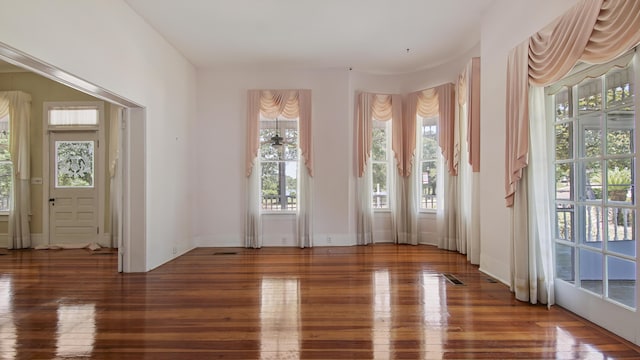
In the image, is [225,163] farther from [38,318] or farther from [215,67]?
[38,318]

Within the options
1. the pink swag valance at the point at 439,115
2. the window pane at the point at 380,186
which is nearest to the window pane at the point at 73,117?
the window pane at the point at 380,186

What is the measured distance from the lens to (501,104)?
4094 millimetres

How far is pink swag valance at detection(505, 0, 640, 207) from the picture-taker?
93.1 inches

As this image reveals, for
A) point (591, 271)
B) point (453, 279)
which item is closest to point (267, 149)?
point (453, 279)

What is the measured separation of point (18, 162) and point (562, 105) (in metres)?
8.92

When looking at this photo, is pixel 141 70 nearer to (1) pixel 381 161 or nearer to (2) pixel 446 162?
(1) pixel 381 161

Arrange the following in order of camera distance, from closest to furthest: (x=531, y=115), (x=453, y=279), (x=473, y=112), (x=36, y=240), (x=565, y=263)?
(x=565, y=263), (x=531, y=115), (x=453, y=279), (x=473, y=112), (x=36, y=240)

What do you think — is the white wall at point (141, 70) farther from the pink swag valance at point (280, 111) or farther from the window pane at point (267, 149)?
the window pane at point (267, 149)

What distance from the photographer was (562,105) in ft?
10.9

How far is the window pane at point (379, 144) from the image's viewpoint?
715 centimetres

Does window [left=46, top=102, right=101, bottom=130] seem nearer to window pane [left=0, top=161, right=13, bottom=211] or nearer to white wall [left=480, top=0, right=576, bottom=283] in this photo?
window pane [left=0, top=161, right=13, bottom=211]

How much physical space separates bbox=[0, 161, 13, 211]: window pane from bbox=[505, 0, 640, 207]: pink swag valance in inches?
347

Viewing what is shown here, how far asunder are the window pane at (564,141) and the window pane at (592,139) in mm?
157

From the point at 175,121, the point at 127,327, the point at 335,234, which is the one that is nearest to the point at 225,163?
the point at 175,121
